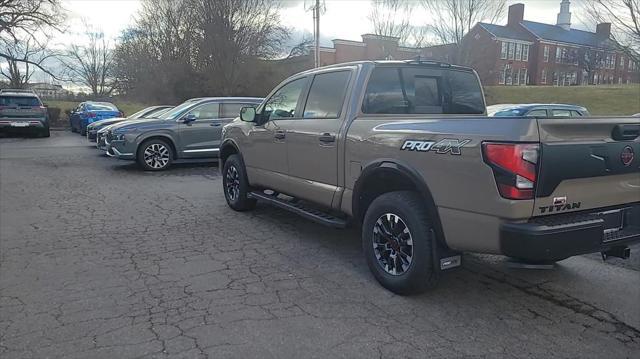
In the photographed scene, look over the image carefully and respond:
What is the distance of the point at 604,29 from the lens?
1919cm

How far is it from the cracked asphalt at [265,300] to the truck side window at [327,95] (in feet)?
4.86

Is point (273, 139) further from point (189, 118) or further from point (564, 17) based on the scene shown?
point (564, 17)

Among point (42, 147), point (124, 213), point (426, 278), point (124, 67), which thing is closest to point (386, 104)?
point (426, 278)

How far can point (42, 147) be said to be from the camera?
16.4 m

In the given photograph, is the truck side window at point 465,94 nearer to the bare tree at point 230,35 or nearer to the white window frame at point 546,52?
the bare tree at point 230,35

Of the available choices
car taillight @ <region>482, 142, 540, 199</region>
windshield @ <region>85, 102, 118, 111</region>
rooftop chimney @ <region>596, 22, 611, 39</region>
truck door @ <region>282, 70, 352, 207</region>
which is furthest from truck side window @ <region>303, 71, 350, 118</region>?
windshield @ <region>85, 102, 118, 111</region>

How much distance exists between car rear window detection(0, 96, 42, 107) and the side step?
671 inches

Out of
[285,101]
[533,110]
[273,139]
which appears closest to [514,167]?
[273,139]

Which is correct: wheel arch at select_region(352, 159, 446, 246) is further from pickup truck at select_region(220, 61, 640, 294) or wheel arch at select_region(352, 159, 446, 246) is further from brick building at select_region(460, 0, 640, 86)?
brick building at select_region(460, 0, 640, 86)

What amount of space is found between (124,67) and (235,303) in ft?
138

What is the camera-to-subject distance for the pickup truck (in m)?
3.04

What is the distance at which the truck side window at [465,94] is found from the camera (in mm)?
5055

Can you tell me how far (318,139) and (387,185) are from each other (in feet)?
3.40

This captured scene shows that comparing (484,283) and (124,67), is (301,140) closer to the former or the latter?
(484,283)
